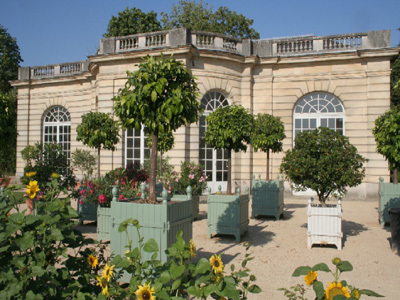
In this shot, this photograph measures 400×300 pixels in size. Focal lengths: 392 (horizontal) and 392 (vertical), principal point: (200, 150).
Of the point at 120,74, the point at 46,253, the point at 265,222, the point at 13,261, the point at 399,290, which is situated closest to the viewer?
the point at 13,261

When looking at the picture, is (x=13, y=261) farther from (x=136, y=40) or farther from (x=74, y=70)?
(x=74, y=70)

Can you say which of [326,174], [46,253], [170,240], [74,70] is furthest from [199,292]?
[74,70]

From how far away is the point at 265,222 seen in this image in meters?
10.1

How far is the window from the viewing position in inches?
616

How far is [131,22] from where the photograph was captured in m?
27.8

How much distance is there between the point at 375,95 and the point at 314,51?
2.89 m

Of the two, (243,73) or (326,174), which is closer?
(326,174)

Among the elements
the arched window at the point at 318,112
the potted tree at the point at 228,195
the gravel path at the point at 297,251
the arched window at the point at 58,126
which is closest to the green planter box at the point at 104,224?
the gravel path at the point at 297,251

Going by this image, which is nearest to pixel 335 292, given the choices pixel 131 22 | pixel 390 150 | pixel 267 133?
pixel 390 150

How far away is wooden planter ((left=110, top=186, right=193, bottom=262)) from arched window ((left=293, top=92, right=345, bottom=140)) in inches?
437

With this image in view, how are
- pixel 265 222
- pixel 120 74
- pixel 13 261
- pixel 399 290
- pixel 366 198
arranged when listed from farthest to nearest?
Result: pixel 120 74, pixel 366 198, pixel 265 222, pixel 399 290, pixel 13 261

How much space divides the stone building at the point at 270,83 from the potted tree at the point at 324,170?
7020 mm

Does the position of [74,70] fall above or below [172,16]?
below

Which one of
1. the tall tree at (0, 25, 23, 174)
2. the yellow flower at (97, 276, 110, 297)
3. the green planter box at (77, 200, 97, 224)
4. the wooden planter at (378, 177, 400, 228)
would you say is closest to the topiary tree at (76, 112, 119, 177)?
the green planter box at (77, 200, 97, 224)
